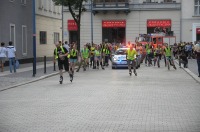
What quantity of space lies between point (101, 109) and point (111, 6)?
4465 centimetres

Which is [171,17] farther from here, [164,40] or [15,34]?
[15,34]

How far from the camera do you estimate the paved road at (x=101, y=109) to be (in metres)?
9.50

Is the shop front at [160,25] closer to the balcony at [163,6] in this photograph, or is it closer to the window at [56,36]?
the balcony at [163,6]

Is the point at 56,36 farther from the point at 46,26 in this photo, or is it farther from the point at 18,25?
the point at 18,25

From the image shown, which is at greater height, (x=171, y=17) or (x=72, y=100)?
(x=171, y=17)

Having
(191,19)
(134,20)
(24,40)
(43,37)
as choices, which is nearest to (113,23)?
(134,20)

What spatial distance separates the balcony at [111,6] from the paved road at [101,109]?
38.3 m

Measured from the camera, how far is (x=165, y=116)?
10758 millimetres

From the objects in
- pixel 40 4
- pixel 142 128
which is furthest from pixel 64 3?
pixel 142 128

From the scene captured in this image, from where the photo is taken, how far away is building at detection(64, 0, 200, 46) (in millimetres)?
54906

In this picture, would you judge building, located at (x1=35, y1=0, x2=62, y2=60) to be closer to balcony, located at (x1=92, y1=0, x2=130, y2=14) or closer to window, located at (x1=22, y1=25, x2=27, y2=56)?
balcony, located at (x1=92, y1=0, x2=130, y2=14)

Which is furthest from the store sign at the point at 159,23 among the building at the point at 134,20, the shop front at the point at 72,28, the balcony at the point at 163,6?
the shop front at the point at 72,28

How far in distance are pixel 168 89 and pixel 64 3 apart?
19.3m

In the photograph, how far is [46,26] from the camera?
159 ft
